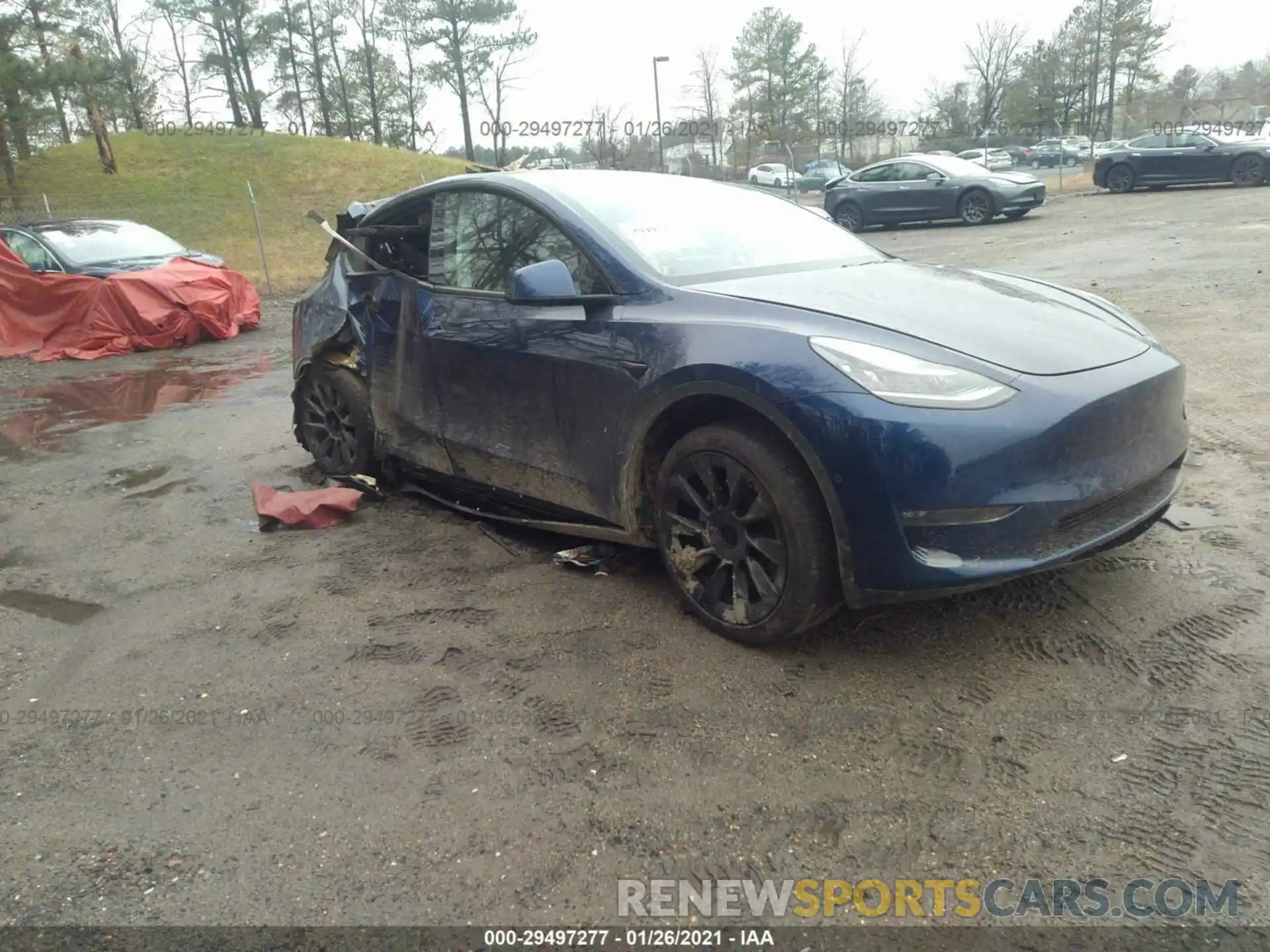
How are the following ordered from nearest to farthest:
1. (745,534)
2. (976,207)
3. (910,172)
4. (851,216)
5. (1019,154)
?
1. (745,534)
2. (976,207)
3. (910,172)
4. (851,216)
5. (1019,154)

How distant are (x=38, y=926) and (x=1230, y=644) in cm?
334

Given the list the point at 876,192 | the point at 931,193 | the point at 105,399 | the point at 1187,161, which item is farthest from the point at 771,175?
the point at 105,399

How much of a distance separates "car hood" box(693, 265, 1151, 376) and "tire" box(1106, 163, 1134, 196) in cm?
2174

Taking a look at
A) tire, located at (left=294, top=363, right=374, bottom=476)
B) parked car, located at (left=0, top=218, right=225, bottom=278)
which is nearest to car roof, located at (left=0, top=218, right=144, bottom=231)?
parked car, located at (left=0, top=218, right=225, bottom=278)

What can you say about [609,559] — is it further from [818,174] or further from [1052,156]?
[1052,156]

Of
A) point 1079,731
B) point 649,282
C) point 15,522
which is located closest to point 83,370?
point 15,522

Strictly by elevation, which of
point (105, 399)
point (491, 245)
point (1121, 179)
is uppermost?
point (491, 245)

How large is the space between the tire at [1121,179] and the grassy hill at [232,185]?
16.9 metres

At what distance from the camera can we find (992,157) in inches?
1452

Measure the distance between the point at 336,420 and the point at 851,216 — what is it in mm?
Answer: 17605

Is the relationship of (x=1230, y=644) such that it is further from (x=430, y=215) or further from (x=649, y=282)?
(x=430, y=215)

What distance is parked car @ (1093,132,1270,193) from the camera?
20.3 m

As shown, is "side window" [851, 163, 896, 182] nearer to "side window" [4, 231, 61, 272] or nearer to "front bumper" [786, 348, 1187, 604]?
"side window" [4, 231, 61, 272]

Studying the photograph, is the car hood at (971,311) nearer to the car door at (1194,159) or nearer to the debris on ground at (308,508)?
the debris on ground at (308,508)
